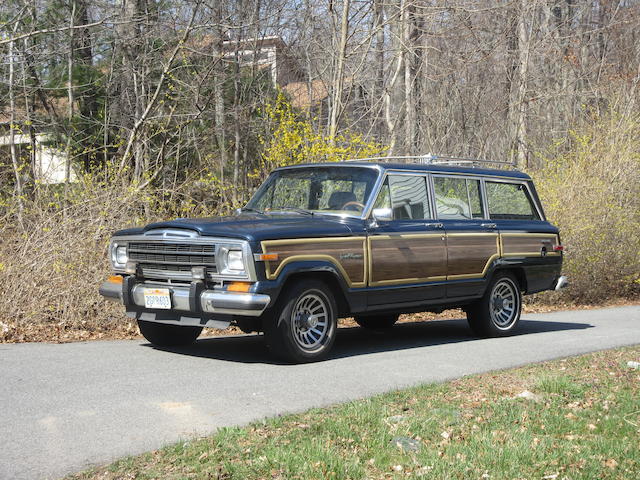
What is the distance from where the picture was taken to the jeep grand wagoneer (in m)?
7.88

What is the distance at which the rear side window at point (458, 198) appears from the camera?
10.0 metres

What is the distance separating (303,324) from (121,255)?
2.15 m

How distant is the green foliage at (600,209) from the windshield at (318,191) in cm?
836

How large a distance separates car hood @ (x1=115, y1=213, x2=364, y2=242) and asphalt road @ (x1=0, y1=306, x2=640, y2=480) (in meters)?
1.26

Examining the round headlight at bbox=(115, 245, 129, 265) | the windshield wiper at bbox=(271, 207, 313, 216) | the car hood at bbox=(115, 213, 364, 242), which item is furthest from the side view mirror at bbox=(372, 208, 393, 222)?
the round headlight at bbox=(115, 245, 129, 265)

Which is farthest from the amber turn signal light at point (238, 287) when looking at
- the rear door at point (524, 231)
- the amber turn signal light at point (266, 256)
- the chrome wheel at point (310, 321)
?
the rear door at point (524, 231)

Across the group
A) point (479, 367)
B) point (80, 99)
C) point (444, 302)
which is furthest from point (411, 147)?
point (479, 367)

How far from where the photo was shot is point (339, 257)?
848 cm

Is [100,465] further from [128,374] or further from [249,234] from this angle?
[249,234]

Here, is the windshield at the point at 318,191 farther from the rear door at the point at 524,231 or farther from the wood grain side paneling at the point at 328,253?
the rear door at the point at 524,231

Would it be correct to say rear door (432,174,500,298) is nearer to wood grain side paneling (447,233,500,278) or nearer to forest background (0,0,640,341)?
wood grain side paneling (447,233,500,278)

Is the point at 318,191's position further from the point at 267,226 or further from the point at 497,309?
the point at 497,309

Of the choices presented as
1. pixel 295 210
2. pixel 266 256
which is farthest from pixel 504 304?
pixel 266 256

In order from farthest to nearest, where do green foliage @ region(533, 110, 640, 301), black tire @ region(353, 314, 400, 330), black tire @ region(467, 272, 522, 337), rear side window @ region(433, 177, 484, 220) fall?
green foliage @ region(533, 110, 640, 301) → black tire @ region(353, 314, 400, 330) → black tire @ region(467, 272, 522, 337) → rear side window @ region(433, 177, 484, 220)
